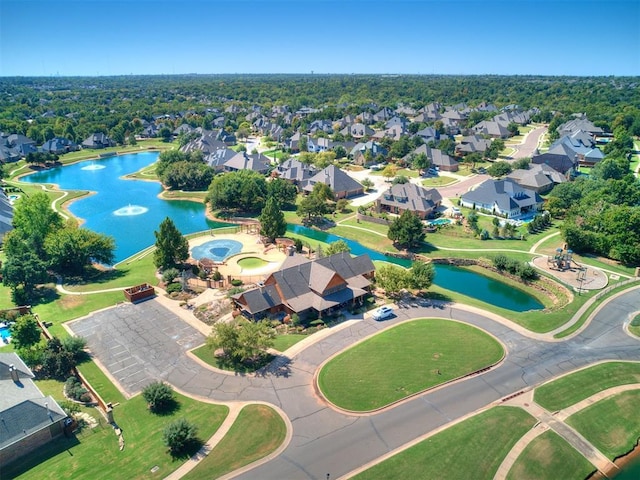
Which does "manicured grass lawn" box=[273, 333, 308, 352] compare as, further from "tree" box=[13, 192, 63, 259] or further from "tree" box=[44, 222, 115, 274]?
"tree" box=[13, 192, 63, 259]

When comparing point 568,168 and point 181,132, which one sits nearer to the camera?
point 568,168

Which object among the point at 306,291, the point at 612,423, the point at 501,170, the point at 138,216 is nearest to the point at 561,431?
the point at 612,423

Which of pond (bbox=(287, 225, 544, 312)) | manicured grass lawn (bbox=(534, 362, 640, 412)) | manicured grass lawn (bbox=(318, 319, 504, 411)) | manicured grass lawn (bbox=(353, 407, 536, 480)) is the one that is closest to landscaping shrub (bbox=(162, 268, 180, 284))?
manicured grass lawn (bbox=(318, 319, 504, 411))

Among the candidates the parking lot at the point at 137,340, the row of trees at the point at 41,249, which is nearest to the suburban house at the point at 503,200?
the parking lot at the point at 137,340

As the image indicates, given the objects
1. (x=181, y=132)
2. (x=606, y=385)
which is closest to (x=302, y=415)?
(x=606, y=385)

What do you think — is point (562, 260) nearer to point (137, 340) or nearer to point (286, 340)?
point (286, 340)

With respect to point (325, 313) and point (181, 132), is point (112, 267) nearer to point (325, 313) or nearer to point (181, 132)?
→ point (325, 313)

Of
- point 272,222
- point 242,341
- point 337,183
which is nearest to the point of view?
point 242,341
